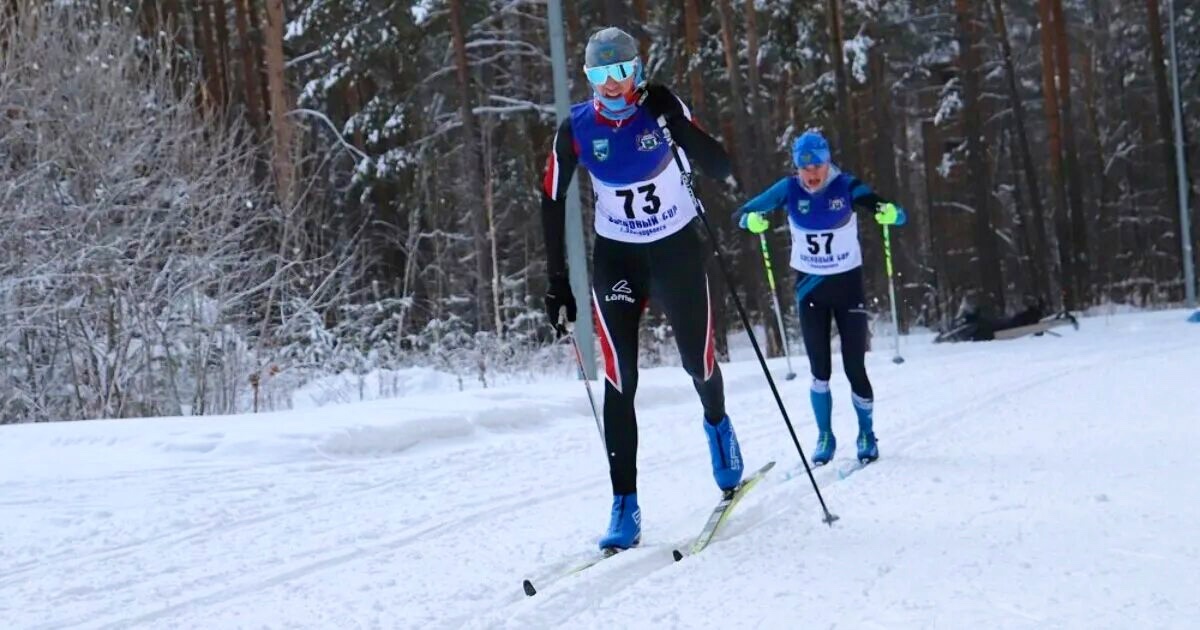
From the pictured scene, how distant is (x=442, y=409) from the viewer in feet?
29.4

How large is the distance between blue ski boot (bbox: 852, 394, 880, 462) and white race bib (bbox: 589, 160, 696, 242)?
229 cm

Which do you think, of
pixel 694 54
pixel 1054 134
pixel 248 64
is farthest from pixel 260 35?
pixel 1054 134

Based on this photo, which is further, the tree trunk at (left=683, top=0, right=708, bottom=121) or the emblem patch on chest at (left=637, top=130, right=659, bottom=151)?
the tree trunk at (left=683, top=0, right=708, bottom=121)

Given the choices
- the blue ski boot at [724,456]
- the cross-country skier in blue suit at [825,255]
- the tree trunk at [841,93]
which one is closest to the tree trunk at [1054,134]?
the tree trunk at [841,93]

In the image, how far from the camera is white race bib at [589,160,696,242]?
4.93 meters

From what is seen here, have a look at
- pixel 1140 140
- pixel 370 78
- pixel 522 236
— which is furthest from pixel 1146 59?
pixel 370 78

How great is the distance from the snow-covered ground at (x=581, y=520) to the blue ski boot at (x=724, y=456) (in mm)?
193

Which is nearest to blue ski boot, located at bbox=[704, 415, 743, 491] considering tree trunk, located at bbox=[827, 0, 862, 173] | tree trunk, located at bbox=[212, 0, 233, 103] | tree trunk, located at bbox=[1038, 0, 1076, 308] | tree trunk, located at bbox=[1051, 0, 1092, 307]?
tree trunk, located at bbox=[827, 0, 862, 173]

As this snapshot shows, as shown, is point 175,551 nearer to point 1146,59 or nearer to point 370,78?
point 370,78

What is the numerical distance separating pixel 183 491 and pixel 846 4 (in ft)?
71.0

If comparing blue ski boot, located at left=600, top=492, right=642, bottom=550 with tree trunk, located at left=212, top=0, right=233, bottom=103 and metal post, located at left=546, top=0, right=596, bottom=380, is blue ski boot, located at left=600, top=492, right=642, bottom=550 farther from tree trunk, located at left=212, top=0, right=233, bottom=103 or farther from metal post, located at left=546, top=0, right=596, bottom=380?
tree trunk, located at left=212, top=0, right=233, bottom=103

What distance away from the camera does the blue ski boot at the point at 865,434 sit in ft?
21.5

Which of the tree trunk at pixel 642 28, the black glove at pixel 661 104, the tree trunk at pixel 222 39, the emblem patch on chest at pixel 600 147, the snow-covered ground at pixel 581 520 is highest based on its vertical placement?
the tree trunk at pixel 222 39

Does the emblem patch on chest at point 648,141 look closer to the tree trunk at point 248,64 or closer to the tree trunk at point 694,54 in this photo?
the tree trunk at point 694,54
